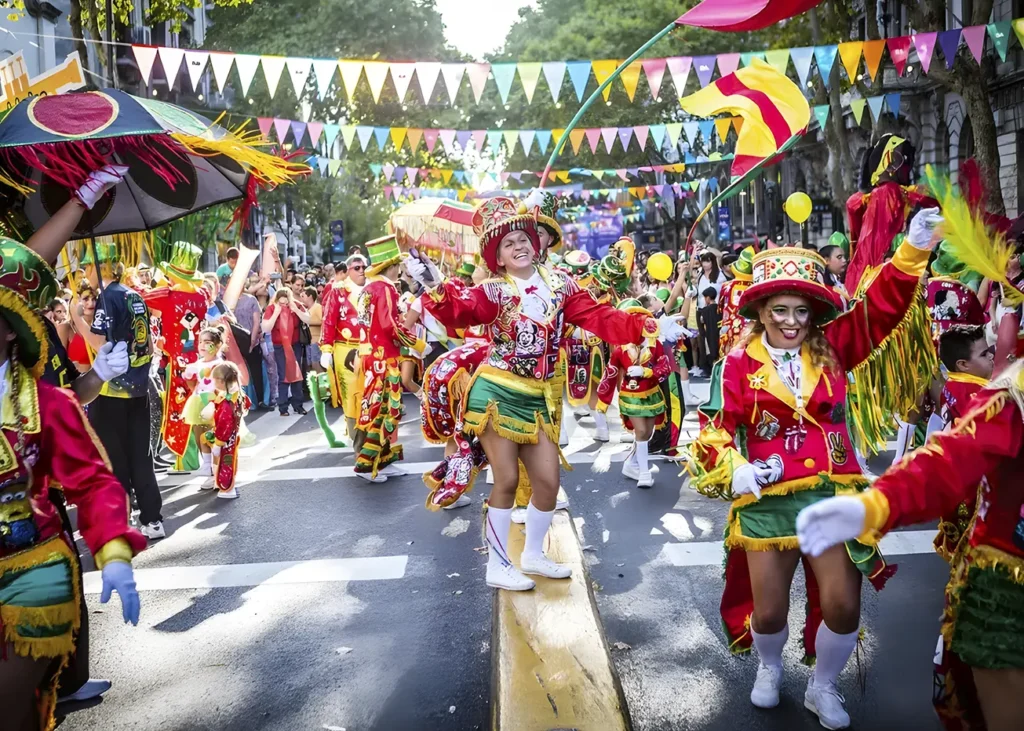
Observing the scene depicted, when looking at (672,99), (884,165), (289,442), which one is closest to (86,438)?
(884,165)

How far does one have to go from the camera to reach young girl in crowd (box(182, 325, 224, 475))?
8.37 m

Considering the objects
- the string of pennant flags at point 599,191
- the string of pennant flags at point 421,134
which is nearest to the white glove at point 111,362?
the string of pennant flags at point 421,134

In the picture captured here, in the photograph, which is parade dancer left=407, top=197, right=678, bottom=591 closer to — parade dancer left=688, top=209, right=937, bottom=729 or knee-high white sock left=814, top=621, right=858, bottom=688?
parade dancer left=688, top=209, right=937, bottom=729

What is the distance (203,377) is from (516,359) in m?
4.20

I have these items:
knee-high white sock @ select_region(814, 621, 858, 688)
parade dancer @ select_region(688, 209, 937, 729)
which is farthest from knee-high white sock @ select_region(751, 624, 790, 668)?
knee-high white sock @ select_region(814, 621, 858, 688)

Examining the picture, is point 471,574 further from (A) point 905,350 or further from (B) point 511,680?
(A) point 905,350

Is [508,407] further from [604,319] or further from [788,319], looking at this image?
[788,319]

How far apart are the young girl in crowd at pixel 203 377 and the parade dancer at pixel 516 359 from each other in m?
3.88

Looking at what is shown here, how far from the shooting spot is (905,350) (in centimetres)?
383

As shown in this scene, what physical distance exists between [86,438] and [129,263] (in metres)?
2.17

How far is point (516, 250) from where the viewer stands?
5.28 m

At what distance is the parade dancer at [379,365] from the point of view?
867 centimetres

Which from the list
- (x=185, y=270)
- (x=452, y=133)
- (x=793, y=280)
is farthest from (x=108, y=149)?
(x=452, y=133)

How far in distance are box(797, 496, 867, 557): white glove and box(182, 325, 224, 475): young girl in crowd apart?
701 cm
